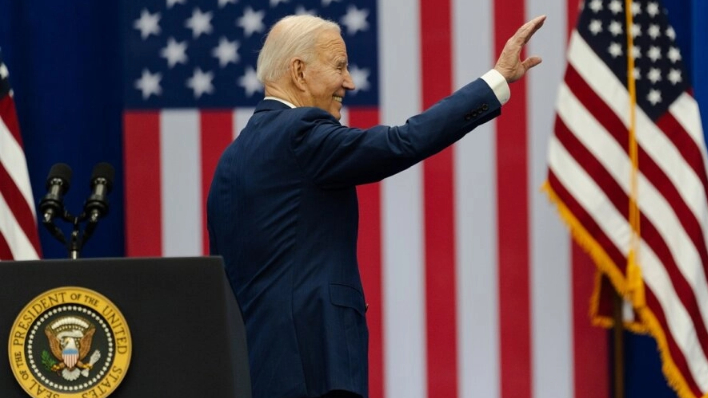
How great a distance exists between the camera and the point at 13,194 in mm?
4660

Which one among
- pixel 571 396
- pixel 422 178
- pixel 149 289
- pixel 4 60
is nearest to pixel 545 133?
pixel 422 178

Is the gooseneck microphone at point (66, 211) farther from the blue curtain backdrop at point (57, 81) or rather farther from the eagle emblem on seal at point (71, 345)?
the blue curtain backdrop at point (57, 81)

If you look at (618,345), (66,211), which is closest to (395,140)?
(66,211)

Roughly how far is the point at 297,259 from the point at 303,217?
0.09 metres

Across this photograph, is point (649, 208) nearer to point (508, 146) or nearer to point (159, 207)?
point (508, 146)

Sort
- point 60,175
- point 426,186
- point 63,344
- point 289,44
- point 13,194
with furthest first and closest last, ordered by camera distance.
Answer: point 426,186
point 13,194
point 60,175
point 289,44
point 63,344

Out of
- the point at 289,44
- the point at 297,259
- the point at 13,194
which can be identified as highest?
the point at 289,44

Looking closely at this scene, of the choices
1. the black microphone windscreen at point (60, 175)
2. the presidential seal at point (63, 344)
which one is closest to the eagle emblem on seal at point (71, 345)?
the presidential seal at point (63, 344)

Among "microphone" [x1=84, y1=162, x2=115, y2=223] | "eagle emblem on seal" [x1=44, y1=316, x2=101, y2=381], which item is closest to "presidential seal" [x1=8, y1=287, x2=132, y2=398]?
"eagle emblem on seal" [x1=44, y1=316, x2=101, y2=381]

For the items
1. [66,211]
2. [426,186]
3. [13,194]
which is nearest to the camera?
[66,211]

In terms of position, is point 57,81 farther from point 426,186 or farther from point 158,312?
point 158,312

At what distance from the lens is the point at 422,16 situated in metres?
4.93

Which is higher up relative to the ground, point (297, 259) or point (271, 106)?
point (271, 106)

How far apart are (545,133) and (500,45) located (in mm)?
338
